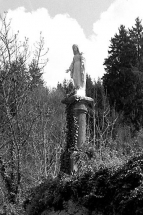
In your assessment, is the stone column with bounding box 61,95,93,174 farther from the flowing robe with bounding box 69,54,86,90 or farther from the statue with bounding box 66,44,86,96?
the flowing robe with bounding box 69,54,86,90

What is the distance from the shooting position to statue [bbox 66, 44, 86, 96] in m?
10.4

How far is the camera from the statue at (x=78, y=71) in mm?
10414

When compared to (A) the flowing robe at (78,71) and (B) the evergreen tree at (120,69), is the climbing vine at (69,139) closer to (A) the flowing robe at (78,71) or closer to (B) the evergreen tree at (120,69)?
(A) the flowing robe at (78,71)

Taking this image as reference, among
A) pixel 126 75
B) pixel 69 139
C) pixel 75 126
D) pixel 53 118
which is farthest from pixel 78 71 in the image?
pixel 126 75

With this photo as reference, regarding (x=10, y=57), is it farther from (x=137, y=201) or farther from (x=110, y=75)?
(x=110, y=75)

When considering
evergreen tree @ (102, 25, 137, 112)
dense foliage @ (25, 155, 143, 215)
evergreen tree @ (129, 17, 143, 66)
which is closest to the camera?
dense foliage @ (25, 155, 143, 215)

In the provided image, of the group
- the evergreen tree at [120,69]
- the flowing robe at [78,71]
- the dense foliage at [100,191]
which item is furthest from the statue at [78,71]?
the evergreen tree at [120,69]

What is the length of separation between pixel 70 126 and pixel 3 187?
2844mm

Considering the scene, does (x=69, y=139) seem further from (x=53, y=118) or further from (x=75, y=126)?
(x=53, y=118)

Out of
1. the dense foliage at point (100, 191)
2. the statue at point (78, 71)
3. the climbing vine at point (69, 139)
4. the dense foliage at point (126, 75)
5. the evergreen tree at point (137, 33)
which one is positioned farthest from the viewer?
the evergreen tree at point (137, 33)

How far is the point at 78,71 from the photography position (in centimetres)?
1058

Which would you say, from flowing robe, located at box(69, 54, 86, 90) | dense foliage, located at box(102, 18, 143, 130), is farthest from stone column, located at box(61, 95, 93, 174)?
dense foliage, located at box(102, 18, 143, 130)

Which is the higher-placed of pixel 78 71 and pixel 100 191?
pixel 78 71

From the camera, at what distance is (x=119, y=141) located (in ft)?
67.7
